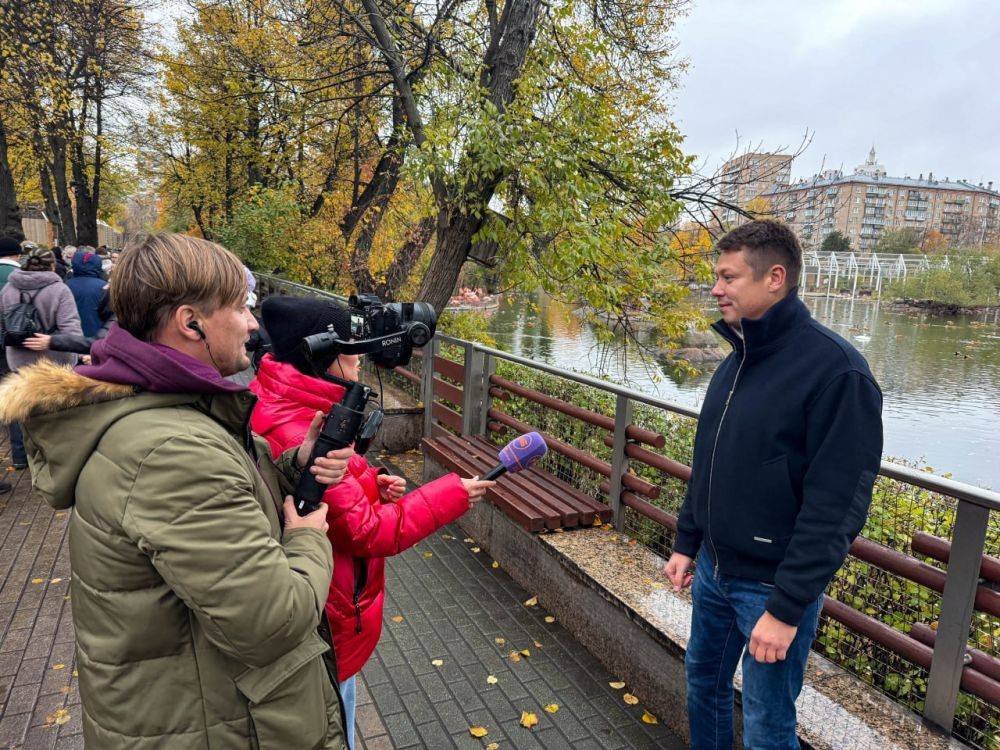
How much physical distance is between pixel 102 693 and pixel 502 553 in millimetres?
3581

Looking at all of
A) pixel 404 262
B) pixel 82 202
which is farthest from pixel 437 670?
pixel 82 202

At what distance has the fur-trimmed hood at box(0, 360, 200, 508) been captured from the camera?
4.26 ft

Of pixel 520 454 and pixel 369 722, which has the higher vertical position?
pixel 520 454

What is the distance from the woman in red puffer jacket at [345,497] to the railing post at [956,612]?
67.6 inches

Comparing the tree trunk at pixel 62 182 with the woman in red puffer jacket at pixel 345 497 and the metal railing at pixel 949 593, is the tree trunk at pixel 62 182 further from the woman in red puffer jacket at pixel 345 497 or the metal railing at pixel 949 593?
the metal railing at pixel 949 593

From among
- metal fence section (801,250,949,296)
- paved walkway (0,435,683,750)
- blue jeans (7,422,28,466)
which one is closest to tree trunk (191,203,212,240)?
blue jeans (7,422,28,466)

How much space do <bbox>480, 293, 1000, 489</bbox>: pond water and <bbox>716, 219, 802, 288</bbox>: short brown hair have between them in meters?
1.13

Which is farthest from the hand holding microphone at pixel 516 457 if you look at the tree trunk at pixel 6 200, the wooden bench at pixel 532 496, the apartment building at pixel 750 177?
the tree trunk at pixel 6 200

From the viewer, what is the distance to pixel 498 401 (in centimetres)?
600

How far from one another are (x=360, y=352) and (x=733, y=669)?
69.0 inches

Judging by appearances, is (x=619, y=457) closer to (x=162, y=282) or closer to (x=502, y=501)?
(x=502, y=501)

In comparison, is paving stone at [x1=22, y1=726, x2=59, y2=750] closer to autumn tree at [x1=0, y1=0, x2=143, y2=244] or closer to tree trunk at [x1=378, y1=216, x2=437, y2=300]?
tree trunk at [x1=378, y1=216, x2=437, y2=300]

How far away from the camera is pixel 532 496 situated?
14.7ft

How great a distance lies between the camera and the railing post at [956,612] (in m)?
2.35
